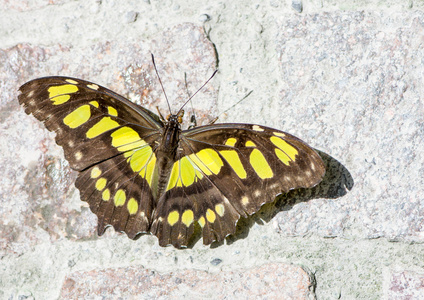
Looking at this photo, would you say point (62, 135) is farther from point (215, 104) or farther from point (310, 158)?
point (310, 158)

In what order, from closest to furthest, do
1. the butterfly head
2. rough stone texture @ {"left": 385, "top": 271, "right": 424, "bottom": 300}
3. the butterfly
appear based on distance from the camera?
rough stone texture @ {"left": 385, "top": 271, "right": 424, "bottom": 300} → the butterfly → the butterfly head

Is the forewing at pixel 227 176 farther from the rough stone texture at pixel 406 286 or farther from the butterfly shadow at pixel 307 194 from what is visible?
the rough stone texture at pixel 406 286

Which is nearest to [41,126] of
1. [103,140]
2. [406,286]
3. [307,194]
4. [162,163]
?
[103,140]

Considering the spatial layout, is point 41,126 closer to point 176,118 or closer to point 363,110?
point 176,118

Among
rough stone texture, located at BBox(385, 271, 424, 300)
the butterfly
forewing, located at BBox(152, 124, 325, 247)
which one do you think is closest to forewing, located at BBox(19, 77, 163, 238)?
the butterfly

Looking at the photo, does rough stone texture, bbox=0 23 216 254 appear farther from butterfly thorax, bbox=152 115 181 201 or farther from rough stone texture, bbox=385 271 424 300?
rough stone texture, bbox=385 271 424 300

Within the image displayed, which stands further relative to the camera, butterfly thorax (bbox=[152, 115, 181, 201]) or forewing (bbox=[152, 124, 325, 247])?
butterfly thorax (bbox=[152, 115, 181, 201])

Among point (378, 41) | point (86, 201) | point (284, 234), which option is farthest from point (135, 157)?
point (378, 41)

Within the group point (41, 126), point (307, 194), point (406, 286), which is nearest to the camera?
point (406, 286)
